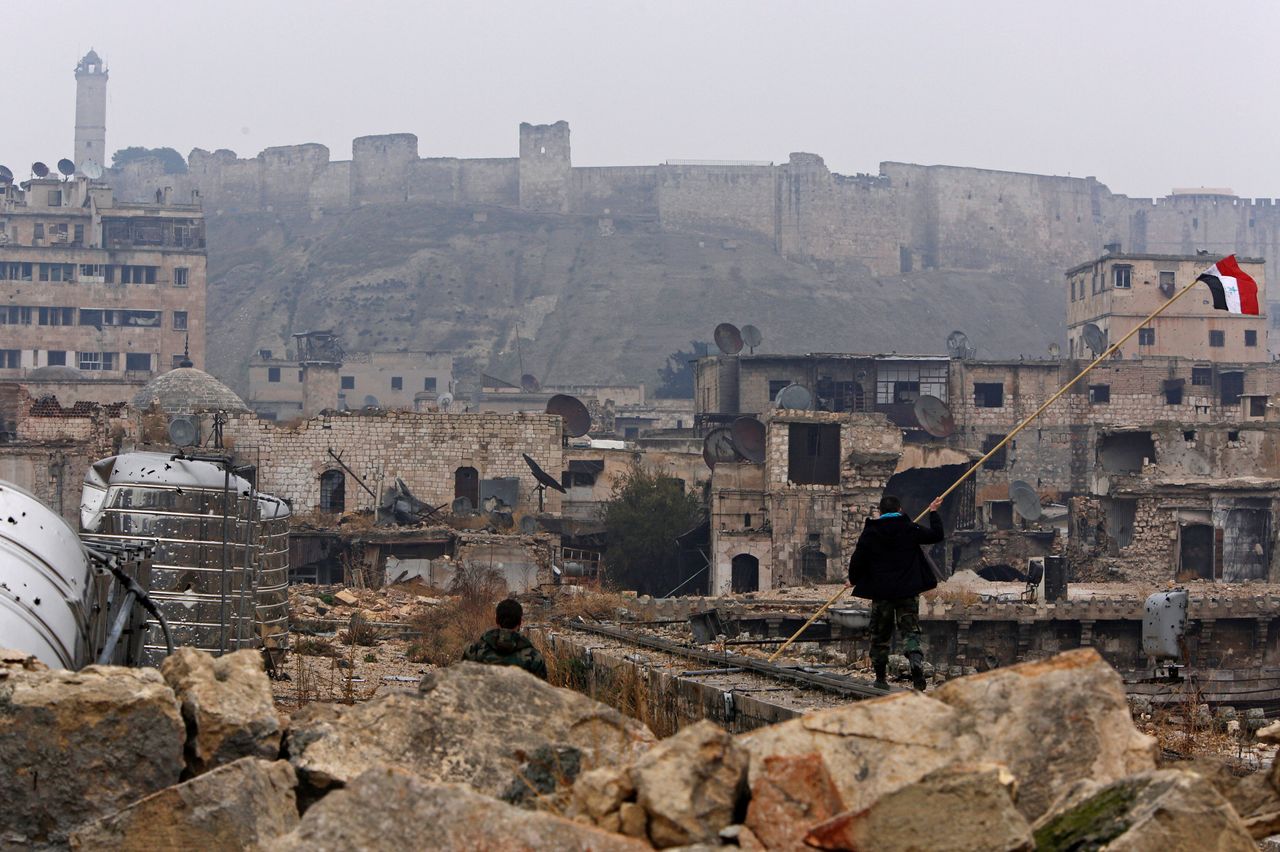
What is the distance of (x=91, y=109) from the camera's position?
150 metres

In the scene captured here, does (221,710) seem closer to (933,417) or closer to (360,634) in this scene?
(360,634)

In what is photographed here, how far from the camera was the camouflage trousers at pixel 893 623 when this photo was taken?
10.6 meters

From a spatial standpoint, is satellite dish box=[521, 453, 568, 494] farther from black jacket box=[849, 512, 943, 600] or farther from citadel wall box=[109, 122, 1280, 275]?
citadel wall box=[109, 122, 1280, 275]

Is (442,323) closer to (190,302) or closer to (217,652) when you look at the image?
(190,302)

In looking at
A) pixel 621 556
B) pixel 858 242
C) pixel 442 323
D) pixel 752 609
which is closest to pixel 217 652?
pixel 752 609

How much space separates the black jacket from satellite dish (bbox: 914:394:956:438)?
35280 mm

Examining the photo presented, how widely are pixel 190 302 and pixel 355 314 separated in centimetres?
2455

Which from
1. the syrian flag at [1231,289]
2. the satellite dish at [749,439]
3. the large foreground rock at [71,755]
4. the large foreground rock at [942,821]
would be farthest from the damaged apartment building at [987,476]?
the large foreground rock at [942,821]

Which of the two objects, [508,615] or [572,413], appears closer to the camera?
[508,615]

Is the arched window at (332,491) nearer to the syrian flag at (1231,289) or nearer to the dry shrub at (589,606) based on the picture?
the dry shrub at (589,606)

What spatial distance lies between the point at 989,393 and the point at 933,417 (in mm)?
8737

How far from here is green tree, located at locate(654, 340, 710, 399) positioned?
83.4 meters

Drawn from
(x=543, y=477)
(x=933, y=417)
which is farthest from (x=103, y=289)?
(x=933, y=417)

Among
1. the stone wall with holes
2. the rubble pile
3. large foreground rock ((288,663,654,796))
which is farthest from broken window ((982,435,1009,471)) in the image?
the rubble pile
